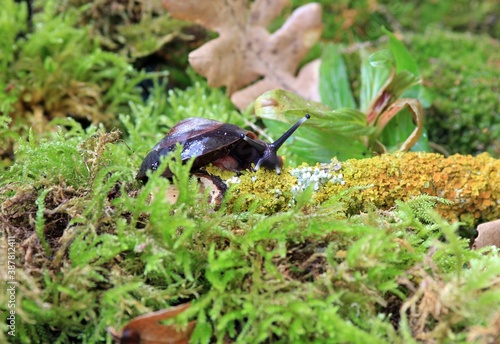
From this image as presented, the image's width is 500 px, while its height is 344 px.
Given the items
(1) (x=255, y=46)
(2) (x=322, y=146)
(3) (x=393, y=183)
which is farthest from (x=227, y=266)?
(1) (x=255, y=46)

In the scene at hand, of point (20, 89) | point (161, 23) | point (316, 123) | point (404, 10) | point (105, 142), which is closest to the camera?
point (105, 142)

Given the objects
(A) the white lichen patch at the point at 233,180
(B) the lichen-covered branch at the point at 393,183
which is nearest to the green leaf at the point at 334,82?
(B) the lichen-covered branch at the point at 393,183

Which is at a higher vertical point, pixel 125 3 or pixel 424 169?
pixel 125 3

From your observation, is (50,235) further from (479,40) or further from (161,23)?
(479,40)

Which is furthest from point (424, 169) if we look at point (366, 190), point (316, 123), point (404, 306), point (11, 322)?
point (11, 322)

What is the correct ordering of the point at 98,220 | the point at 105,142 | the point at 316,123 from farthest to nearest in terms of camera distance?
1. the point at 316,123
2. the point at 105,142
3. the point at 98,220

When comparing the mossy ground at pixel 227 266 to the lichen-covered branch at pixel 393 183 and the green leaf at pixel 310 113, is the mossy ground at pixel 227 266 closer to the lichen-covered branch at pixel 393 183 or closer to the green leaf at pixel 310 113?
the lichen-covered branch at pixel 393 183

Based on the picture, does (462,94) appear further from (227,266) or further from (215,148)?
(227,266)
